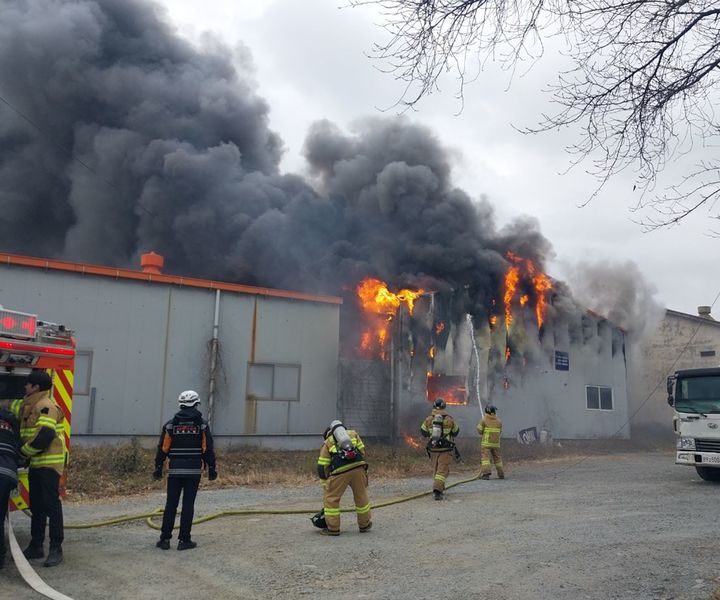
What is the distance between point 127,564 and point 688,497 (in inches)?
308

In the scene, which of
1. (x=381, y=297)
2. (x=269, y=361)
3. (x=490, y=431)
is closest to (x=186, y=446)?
(x=490, y=431)

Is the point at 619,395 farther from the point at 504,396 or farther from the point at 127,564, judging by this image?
the point at 127,564

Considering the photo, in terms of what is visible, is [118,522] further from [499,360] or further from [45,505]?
[499,360]

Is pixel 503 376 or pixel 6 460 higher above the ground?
pixel 503 376

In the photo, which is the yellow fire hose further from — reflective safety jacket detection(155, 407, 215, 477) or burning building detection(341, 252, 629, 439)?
burning building detection(341, 252, 629, 439)

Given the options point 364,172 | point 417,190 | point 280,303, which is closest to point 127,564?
point 280,303

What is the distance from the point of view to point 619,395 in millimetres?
22578

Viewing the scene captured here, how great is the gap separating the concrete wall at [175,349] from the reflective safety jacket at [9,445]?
26.2 ft

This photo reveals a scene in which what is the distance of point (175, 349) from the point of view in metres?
13.8

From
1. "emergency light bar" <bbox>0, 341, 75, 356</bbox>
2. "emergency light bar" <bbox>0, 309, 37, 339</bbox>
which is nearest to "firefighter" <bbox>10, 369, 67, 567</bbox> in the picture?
"emergency light bar" <bbox>0, 341, 75, 356</bbox>

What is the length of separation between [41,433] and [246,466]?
24.6ft

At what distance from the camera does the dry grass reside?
9.72 meters

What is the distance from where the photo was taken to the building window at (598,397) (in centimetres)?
2153

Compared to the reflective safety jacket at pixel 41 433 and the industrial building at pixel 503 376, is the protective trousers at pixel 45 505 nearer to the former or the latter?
the reflective safety jacket at pixel 41 433
